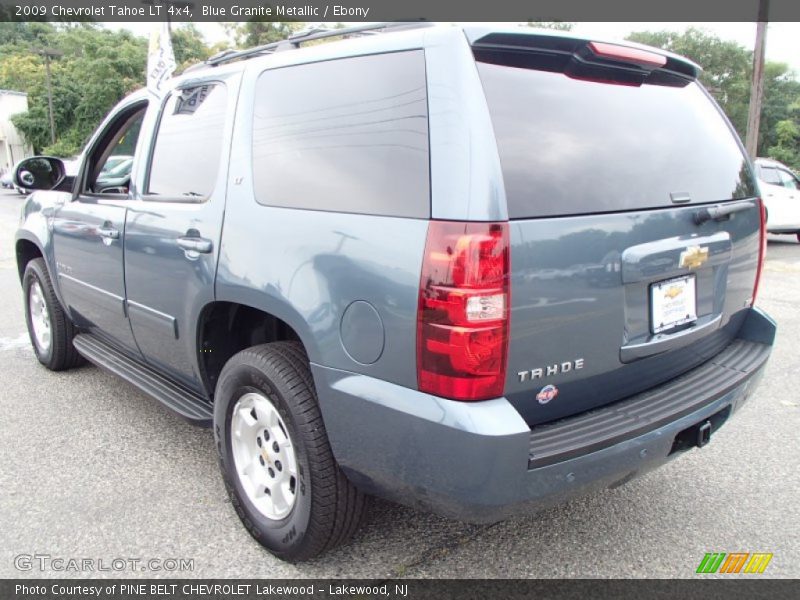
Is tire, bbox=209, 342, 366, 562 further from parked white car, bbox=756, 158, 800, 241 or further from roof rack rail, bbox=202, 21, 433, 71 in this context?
parked white car, bbox=756, 158, 800, 241

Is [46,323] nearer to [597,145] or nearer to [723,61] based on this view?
[597,145]

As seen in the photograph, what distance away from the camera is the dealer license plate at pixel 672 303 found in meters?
2.15

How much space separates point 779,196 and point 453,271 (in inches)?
506

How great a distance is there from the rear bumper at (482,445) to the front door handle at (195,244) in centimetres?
82

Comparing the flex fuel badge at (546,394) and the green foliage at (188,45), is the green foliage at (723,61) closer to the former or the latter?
the green foliage at (188,45)

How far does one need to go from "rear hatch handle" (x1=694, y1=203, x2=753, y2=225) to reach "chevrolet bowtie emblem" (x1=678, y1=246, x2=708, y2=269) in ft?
0.34

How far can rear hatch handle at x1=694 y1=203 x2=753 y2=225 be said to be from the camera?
227 centimetres

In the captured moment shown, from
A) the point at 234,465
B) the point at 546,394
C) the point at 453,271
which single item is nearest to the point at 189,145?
the point at 234,465

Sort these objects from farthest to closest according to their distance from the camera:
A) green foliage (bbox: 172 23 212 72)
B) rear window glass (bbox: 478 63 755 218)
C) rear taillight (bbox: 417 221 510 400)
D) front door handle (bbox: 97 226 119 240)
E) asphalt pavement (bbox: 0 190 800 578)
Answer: green foliage (bbox: 172 23 212 72), front door handle (bbox: 97 226 119 240), asphalt pavement (bbox: 0 190 800 578), rear window glass (bbox: 478 63 755 218), rear taillight (bbox: 417 221 510 400)

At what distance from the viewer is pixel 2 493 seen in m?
2.90

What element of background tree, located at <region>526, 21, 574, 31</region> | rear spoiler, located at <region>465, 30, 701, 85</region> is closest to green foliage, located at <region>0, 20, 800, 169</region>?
background tree, located at <region>526, 21, 574, 31</region>

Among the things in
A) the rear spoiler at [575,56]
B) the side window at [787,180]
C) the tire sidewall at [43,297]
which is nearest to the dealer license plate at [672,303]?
the rear spoiler at [575,56]

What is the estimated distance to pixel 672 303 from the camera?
2.21 meters

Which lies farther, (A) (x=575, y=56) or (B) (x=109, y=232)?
(B) (x=109, y=232)
